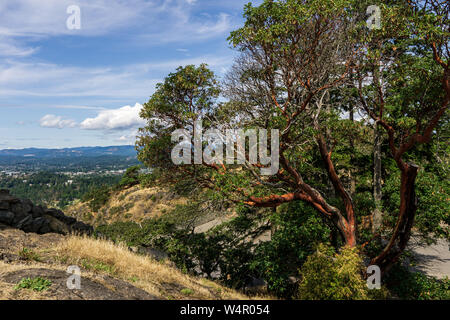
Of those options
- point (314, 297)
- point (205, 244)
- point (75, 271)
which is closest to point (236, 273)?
point (205, 244)

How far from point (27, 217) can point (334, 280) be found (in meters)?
12.2

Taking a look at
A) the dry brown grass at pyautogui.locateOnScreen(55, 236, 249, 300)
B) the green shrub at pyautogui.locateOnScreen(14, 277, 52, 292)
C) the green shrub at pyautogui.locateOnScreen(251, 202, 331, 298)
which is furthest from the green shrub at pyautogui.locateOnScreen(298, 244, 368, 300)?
the green shrub at pyautogui.locateOnScreen(14, 277, 52, 292)

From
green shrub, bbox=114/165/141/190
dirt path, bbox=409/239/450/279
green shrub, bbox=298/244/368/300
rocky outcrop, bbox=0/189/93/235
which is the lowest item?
dirt path, bbox=409/239/450/279

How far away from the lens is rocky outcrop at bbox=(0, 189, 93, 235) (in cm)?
1095

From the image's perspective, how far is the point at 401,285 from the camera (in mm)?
9523

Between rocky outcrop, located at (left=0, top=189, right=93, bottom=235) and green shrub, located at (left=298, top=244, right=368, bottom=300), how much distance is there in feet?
31.4

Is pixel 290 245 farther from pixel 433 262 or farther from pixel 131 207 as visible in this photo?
pixel 131 207

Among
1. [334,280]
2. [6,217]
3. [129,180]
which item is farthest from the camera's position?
[129,180]

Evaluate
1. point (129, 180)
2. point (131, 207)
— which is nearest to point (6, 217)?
point (131, 207)

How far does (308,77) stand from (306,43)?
1125 millimetres

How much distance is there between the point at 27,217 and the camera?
11.3 meters

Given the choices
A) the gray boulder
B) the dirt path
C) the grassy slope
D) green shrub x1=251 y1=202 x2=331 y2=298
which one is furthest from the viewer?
the dirt path

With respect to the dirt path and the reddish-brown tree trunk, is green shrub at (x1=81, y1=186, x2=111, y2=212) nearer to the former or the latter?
the dirt path

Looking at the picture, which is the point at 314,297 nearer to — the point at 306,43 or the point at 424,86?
the point at 306,43
